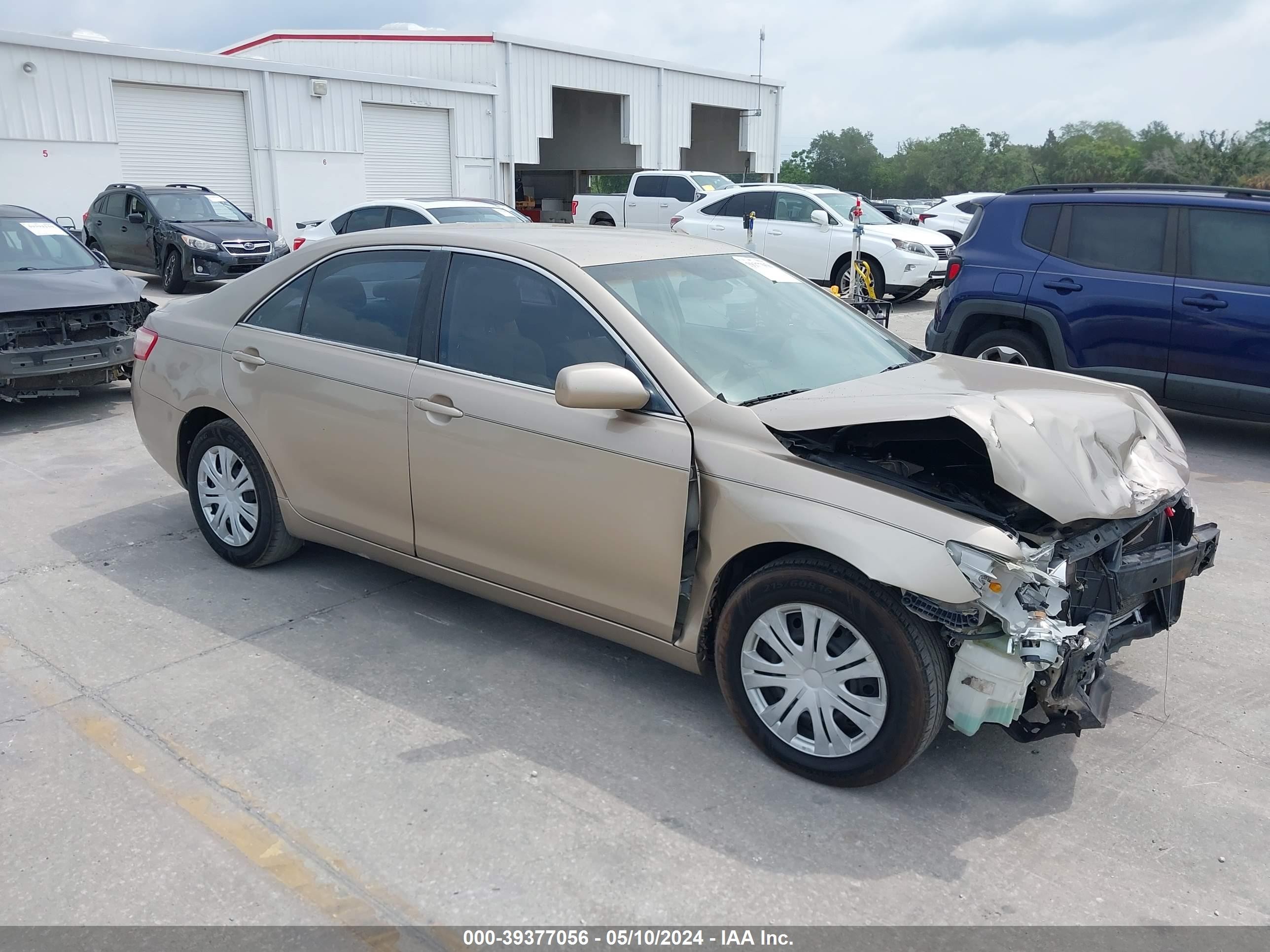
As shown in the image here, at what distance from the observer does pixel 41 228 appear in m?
9.27

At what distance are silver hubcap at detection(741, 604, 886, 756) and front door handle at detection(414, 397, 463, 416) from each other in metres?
1.46

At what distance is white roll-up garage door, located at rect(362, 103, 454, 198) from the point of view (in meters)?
27.0

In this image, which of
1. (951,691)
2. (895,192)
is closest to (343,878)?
(951,691)

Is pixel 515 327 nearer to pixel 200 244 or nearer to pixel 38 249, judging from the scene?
pixel 38 249

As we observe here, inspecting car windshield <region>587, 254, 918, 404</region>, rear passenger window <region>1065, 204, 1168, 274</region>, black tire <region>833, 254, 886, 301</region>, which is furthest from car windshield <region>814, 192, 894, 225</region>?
car windshield <region>587, 254, 918, 404</region>

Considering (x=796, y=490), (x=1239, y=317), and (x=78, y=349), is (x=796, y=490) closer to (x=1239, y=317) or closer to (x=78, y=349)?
(x=1239, y=317)

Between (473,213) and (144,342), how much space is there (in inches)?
360

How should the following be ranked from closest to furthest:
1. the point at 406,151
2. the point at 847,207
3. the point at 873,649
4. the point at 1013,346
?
1. the point at 873,649
2. the point at 1013,346
3. the point at 847,207
4. the point at 406,151

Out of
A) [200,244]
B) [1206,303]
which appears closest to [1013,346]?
[1206,303]

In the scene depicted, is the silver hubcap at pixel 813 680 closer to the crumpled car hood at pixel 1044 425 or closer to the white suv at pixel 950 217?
the crumpled car hood at pixel 1044 425

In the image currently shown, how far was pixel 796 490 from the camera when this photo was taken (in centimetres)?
322

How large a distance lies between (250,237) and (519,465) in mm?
14798
